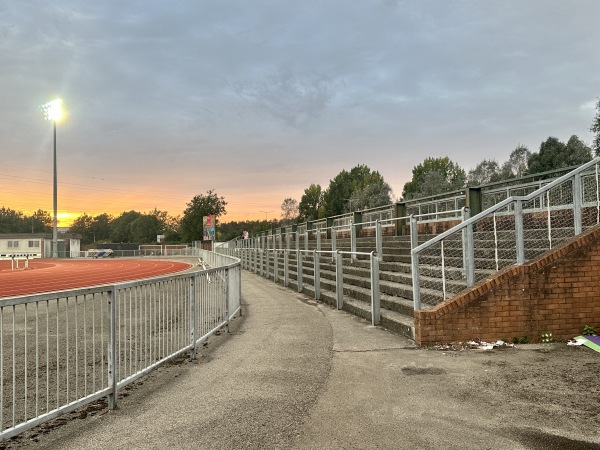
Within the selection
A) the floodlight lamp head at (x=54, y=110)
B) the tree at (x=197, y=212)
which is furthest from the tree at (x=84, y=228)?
the floodlight lamp head at (x=54, y=110)

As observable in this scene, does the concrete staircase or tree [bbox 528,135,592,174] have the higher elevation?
tree [bbox 528,135,592,174]

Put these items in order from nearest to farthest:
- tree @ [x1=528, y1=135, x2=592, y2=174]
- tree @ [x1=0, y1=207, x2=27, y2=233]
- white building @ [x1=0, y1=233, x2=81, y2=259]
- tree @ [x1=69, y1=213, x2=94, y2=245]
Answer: tree @ [x1=528, y1=135, x2=592, y2=174], white building @ [x1=0, y1=233, x2=81, y2=259], tree @ [x1=0, y1=207, x2=27, y2=233], tree @ [x1=69, y1=213, x2=94, y2=245]

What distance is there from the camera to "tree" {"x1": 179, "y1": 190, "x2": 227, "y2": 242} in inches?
4055

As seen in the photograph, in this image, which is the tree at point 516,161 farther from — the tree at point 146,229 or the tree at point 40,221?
the tree at point 40,221

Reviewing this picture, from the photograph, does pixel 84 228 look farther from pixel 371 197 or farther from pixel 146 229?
pixel 371 197

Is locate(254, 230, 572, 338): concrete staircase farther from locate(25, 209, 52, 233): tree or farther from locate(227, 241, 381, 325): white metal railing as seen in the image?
locate(25, 209, 52, 233): tree

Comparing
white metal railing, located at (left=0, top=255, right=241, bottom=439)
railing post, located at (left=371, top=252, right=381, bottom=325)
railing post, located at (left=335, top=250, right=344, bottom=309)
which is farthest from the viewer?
railing post, located at (left=335, top=250, right=344, bottom=309)

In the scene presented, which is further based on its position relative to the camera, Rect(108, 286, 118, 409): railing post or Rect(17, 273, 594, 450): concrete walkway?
Rect(108, 286, 118, 409): railing post

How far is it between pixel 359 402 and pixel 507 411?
1.40 m

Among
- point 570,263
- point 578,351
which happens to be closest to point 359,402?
point 578,351

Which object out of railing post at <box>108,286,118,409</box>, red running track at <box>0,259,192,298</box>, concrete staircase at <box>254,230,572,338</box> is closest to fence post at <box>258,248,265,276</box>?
red running track at <box>0,259,192,298</box>

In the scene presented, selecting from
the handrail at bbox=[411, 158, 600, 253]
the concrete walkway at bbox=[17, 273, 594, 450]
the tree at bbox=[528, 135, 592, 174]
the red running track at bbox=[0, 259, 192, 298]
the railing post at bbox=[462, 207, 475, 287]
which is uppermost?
the tree at bbox=[528, 135, 592, 174]

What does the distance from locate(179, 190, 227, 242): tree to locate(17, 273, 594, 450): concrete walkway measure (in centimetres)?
9840

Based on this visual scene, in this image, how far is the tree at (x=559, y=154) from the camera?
161ft
